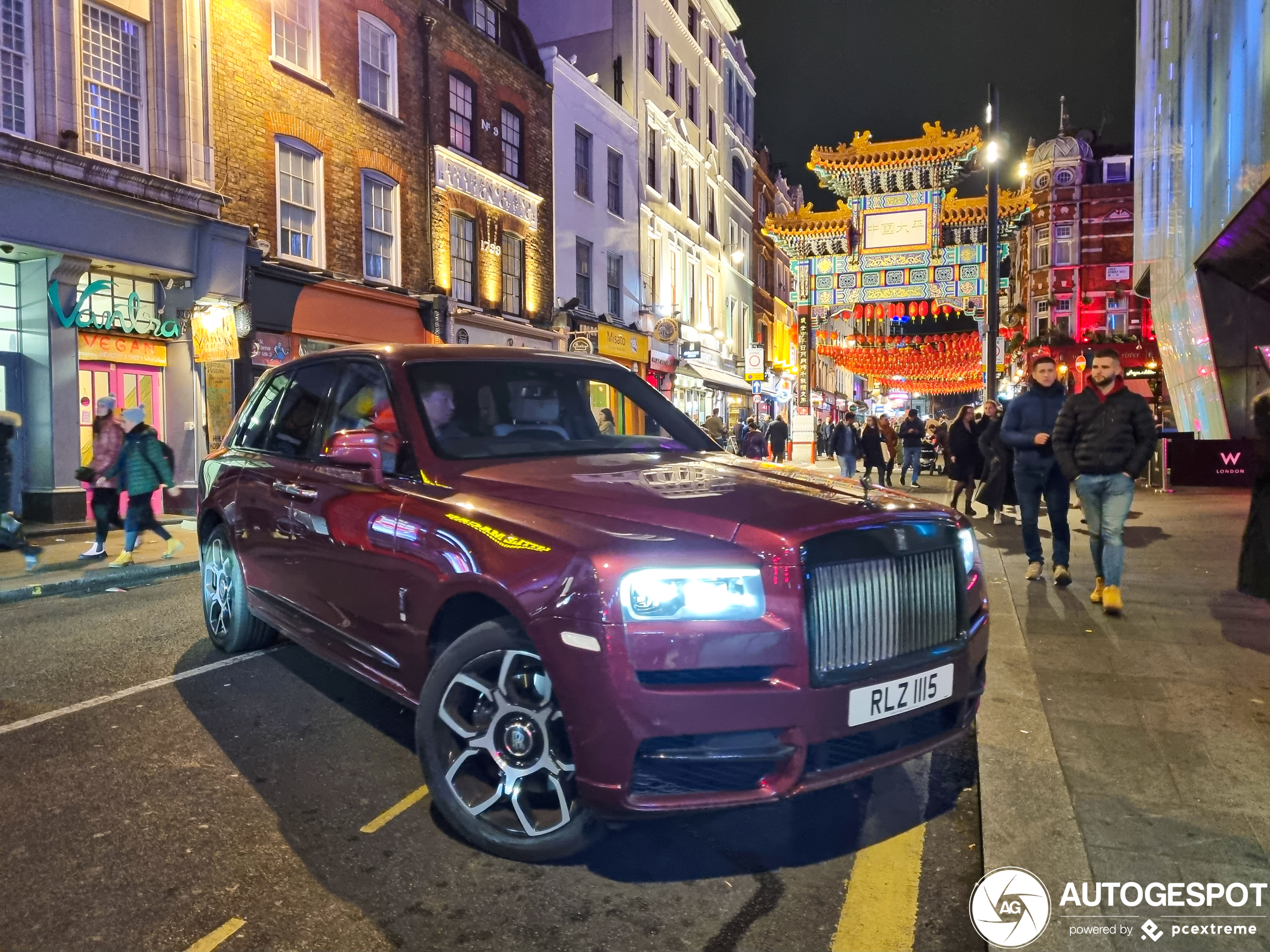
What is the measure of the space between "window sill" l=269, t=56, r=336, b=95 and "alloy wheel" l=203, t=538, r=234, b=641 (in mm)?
12223

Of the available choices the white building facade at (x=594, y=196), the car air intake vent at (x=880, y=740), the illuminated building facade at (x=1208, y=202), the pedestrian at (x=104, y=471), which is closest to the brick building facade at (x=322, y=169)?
the pedestrian at (x=104, y=471)

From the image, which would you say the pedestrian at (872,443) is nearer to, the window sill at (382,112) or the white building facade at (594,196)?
the white building facade at (594,196)

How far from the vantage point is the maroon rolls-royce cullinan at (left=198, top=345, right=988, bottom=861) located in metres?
2.61

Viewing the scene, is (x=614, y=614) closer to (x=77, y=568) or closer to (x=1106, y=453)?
(x=1106, y=453)

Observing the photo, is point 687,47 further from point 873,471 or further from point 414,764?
point 414,764

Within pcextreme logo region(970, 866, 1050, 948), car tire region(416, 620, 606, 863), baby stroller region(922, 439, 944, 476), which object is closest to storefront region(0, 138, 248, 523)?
car tire region(416, 620, 606, 863)

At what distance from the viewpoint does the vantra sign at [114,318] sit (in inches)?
468

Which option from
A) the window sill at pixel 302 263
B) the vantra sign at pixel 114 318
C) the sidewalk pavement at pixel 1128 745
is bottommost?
the sidewalk pavement at pixel 1128 745

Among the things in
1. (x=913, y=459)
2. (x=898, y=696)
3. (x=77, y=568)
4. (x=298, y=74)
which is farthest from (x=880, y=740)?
(x=913, y=459)

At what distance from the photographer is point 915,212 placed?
99.5 ft

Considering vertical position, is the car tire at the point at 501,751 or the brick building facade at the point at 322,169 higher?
the brick building facade at the point at 322,169

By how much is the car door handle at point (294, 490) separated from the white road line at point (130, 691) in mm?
1506

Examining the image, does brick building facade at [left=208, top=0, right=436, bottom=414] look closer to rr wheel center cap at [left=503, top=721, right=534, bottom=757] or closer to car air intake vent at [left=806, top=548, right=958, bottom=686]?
rr wheel center cap at [left=503, top=721, right=534, bottom=757]

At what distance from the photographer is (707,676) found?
2.62m
